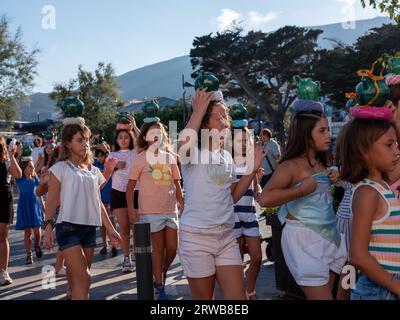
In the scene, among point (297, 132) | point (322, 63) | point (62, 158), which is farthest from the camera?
point (322, 63)

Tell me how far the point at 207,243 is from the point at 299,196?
2.46ft

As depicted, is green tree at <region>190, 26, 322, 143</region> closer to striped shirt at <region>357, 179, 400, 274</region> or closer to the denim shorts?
the denim shorts

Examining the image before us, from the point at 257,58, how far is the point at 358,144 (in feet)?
148

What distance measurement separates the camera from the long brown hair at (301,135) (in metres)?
3.56

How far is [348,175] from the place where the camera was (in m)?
2.87

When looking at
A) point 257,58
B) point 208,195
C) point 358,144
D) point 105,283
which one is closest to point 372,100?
point 358,144

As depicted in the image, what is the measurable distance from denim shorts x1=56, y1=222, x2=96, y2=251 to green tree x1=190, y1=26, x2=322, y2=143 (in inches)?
1625

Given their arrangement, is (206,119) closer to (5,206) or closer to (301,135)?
(301,135)

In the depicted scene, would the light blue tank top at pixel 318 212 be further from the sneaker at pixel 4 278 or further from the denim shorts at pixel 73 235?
the sneaker at pixel 4 278

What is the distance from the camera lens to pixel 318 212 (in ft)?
11.4

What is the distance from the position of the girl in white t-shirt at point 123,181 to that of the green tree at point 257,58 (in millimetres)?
38495
